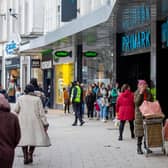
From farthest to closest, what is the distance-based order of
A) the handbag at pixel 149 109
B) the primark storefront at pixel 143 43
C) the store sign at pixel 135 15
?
the primark storefront at pixel 143 43 → the store sign at pixel 135 15 → the handbag at pixel 149 109

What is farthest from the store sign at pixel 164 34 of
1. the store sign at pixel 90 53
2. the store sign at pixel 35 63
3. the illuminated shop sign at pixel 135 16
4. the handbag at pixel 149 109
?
the store sign at pixel 35 63

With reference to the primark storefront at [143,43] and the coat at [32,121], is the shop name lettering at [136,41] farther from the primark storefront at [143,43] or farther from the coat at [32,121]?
the coat at [32,121]

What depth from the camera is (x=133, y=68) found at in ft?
98.2

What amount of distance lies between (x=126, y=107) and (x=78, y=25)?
8.15 m

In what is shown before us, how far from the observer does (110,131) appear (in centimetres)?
2203

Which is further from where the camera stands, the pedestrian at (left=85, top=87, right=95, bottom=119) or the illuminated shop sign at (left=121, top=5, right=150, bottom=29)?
the pedestrian at (left=85, top=87, right=95, bottom=119)

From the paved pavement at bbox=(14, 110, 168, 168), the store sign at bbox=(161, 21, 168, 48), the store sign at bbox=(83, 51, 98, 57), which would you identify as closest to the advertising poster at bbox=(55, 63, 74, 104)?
the store sign at bbox=(83, 51, 98, 57)

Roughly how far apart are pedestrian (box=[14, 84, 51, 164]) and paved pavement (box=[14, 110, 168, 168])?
49 cm

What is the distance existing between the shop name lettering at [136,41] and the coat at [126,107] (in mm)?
7415

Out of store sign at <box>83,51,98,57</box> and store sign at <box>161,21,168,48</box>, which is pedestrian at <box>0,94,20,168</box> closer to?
store sign at <box>161,21,168,48</box>

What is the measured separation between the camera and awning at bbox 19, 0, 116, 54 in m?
21.0

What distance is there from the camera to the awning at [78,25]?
21.0m

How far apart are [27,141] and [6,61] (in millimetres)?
44364

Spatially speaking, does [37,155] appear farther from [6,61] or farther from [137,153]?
[6,61]
